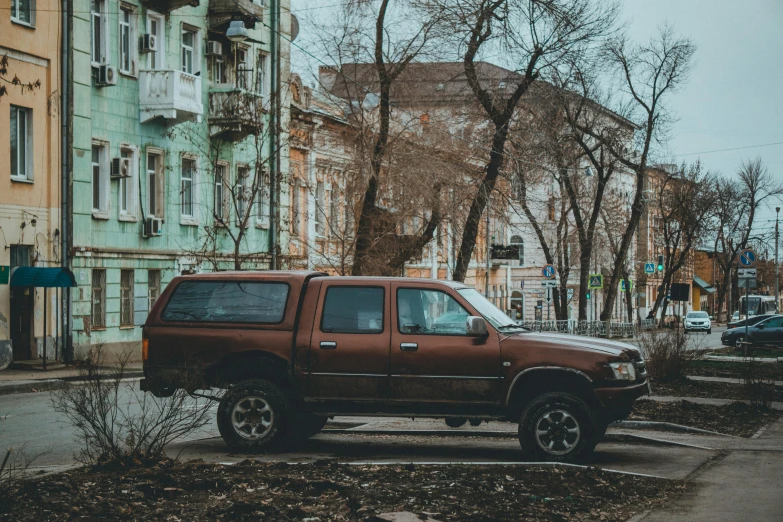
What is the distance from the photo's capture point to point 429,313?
12.1 m

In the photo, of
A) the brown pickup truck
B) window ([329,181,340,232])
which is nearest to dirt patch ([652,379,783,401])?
the brown pickup truck

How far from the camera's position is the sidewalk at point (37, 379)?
2303 centimetres

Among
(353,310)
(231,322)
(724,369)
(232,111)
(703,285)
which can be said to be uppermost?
(232,111)

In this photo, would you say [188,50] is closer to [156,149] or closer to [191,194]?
[156,149]

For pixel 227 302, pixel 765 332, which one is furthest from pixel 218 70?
pixel 765 332

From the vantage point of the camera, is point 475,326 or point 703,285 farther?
point 703,285

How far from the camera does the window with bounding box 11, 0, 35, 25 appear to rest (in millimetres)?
28781

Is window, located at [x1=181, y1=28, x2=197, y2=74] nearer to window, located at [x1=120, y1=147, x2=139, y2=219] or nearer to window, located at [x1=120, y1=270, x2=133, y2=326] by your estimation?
window, located at [x1=120, y1=147, x2=139, y2=219]

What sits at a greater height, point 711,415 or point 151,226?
point 151,226

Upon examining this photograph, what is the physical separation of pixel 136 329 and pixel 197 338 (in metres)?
22.4

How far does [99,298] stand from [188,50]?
9.65 meters

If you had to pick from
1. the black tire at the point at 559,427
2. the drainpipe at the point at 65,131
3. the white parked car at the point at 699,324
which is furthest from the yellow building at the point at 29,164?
the white parked car at the point at 699,324

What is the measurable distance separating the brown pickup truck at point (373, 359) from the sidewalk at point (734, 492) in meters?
1.25

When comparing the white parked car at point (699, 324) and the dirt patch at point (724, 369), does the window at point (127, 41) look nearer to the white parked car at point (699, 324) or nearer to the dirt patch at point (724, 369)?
the dirt patch at point (724, 369)
